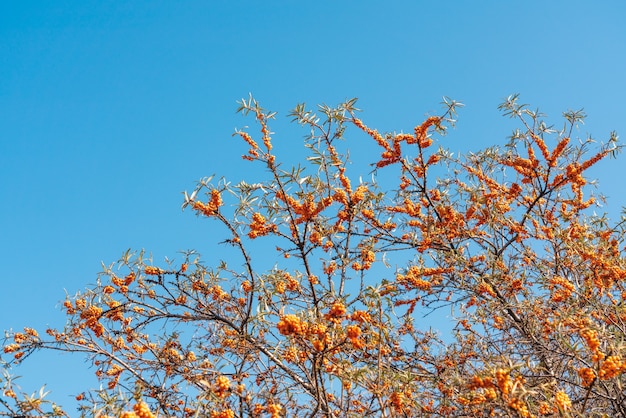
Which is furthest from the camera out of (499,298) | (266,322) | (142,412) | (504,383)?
(499,298)

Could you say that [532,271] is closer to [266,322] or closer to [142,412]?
[266,322]

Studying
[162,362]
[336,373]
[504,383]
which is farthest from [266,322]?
[504,383]

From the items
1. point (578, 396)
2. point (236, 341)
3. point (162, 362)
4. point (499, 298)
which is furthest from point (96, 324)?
point (578, 396)

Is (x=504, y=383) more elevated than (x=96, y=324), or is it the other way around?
(x=96, y=324)

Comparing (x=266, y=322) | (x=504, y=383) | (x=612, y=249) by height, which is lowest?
(x=504, y=383)

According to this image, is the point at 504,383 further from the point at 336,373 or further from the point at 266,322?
the point at 266,322

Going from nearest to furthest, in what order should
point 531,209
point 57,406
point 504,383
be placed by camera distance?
point 504,383
point 57,406
point 531,209

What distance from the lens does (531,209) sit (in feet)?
17.4

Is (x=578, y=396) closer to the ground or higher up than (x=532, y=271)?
closer to the ground

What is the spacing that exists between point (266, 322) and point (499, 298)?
2351 mm

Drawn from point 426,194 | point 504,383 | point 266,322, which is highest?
point 426,194

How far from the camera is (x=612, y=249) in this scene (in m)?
4.75

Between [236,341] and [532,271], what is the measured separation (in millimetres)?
2966

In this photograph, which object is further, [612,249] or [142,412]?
[612,249]
